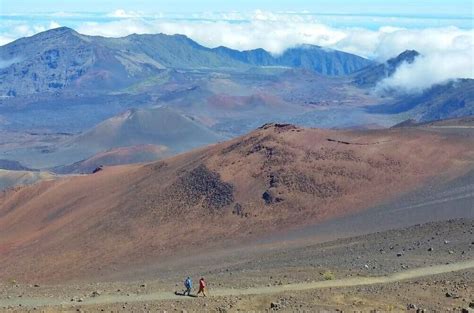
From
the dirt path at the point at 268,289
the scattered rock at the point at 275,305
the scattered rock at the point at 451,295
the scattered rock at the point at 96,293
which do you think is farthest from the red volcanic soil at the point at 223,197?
the scattered rock at the point at 451,295

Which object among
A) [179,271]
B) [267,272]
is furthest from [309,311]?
[179,271]

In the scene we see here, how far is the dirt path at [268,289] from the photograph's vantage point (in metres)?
29.9

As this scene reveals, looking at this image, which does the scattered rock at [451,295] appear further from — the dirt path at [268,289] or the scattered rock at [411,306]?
the dirt path at [268,289]

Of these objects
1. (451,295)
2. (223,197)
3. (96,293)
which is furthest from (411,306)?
(223,197)

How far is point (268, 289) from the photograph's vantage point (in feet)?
104

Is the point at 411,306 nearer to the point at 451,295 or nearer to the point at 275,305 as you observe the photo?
the point at 451,295

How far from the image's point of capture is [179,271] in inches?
1785

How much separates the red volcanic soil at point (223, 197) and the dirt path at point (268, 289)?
22.0 m

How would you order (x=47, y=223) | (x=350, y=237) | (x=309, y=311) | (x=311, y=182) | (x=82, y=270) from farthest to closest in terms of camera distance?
(x=47, y=223) < (x=311, y=182) < (x=82, y=270) < (x=350, y=237) < (x=309, y=311)

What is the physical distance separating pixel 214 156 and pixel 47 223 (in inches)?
789

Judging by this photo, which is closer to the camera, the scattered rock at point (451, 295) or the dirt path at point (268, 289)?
the scattered rock at point (451, 295)

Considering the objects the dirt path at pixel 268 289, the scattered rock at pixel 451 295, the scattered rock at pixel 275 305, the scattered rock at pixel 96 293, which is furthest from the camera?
the scattered rock at pixel 96 293

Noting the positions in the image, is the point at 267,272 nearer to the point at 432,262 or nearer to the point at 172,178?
the point at 432,262

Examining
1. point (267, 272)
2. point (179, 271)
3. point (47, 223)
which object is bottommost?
point (47, 223)
